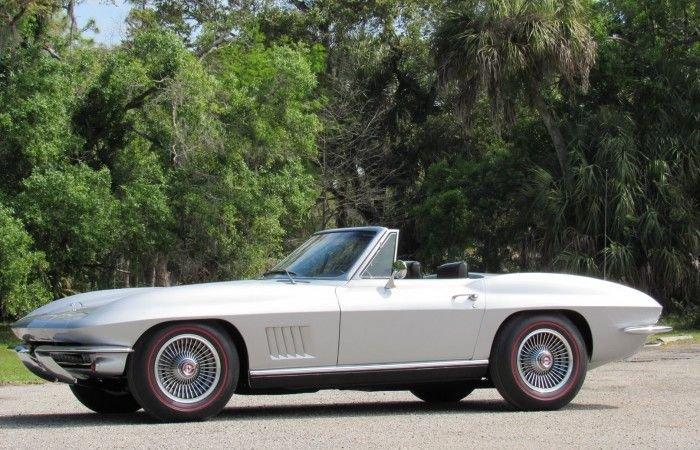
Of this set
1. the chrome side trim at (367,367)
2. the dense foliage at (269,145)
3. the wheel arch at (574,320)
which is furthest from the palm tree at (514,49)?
the chrome side trim at (367,367)

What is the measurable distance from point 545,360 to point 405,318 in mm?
1203

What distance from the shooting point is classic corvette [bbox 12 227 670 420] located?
25.8ft

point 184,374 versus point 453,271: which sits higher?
point 453,271

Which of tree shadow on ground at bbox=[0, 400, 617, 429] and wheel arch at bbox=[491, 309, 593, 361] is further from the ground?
wheel arch at bbox=[491, 309, 593, 361]

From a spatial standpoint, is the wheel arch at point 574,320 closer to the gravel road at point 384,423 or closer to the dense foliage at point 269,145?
→ the gravel road at point 384,423

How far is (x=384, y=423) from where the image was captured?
8031 mm

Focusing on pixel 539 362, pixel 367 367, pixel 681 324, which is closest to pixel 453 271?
pixel 539 362

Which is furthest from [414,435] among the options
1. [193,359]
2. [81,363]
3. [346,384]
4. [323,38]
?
[323,38]

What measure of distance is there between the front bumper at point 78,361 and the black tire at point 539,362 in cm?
282

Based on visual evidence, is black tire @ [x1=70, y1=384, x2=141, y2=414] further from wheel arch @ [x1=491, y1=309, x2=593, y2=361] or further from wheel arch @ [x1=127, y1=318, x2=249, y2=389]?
wheel arch @ [x1=491, y1=309, x2=593, y2=361]

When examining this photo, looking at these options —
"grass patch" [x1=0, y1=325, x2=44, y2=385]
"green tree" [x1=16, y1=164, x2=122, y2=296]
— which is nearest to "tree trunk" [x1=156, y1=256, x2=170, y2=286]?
"green tree" [x1=16, y1=164, x2=122, y2=296]

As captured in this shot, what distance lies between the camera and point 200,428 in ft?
25.1

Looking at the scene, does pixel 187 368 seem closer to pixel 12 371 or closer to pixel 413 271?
pixel 413 271

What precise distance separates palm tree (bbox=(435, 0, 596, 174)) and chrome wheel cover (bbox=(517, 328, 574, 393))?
16254mm
